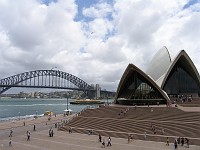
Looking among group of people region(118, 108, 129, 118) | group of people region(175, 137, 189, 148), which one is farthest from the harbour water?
group of people region(175, 137, 189, 148)

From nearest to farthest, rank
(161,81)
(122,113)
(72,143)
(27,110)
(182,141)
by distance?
(182,141) < (72,143) < (122,113) < (161,81) < (27,110)

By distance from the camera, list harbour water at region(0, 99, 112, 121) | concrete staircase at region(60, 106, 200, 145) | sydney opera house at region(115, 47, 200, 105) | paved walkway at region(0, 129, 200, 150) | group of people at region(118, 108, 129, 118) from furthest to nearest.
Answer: harbour water at region(0, 99, 112, 121) → sydney opera house at region(115, 47, 200, 105) → group of people at region(118, 108, 129, 118) → concrete staircase at region(60, 106, 200, 145) → paved walkway at region(0, 129, 200, 150)

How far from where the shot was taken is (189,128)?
22609mm

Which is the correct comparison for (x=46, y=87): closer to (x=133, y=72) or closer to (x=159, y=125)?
(x=133, y=72)

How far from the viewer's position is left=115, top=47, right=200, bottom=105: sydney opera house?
3728cm

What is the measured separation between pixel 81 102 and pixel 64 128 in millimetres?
96353

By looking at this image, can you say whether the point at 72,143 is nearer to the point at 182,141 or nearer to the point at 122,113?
the point at 182,141

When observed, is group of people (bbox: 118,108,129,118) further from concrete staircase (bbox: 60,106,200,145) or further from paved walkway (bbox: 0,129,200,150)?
paved walkway (bbox: 0,129,200,150)

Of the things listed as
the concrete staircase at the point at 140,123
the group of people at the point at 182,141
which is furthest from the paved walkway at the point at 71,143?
the concrete staircase at the point at 140,123

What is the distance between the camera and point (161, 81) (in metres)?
39.8

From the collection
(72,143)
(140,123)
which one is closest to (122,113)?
(140,123)

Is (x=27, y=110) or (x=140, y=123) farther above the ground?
(x=140, y=123)

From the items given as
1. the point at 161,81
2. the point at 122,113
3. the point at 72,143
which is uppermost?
the point at 161,81

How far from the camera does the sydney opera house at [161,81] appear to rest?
3728cm
